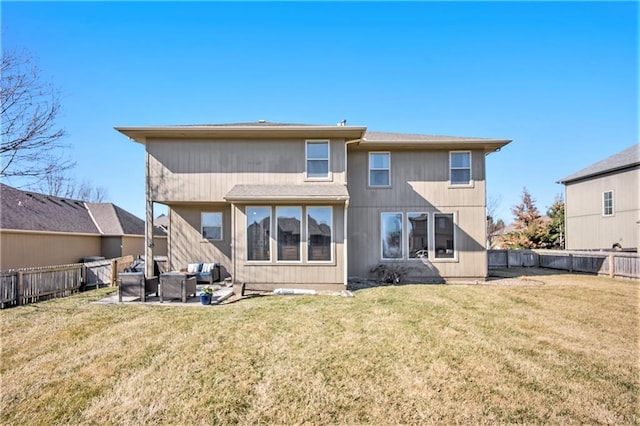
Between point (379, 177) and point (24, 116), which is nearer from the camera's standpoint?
point (24, 116)

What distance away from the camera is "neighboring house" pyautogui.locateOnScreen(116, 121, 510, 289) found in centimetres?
949

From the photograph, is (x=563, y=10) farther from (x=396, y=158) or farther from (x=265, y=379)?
(x=265, y=379)

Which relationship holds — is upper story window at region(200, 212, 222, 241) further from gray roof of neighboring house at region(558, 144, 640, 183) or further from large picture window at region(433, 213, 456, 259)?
gray roof of neighboring house at region(558, 144, 640, 183)

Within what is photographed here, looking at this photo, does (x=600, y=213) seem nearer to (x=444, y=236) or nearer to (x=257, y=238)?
(x=444, y=236)

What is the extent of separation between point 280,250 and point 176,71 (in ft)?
26.5

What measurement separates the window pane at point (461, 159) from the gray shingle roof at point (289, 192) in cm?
503

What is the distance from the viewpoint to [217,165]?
10.7 metres

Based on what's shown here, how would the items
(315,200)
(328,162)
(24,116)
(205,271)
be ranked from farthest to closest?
(205,271) → (328,162) → (315,200) → (24,116)

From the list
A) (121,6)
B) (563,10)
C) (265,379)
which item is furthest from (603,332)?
(121,6)

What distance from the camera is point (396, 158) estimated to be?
12.1 meters

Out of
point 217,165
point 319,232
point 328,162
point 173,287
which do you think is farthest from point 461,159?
point 173,287

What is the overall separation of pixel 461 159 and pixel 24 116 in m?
14.6

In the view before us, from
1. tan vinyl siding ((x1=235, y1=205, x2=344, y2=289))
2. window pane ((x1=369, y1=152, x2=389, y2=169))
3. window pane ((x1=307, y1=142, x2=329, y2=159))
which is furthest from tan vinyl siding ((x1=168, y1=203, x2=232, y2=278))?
window pane ((x1=369, y1=152, x2=389, y2=169))

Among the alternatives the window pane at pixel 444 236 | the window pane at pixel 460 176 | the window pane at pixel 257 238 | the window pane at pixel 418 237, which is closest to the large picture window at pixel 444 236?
the window pane at pixel 444 236
